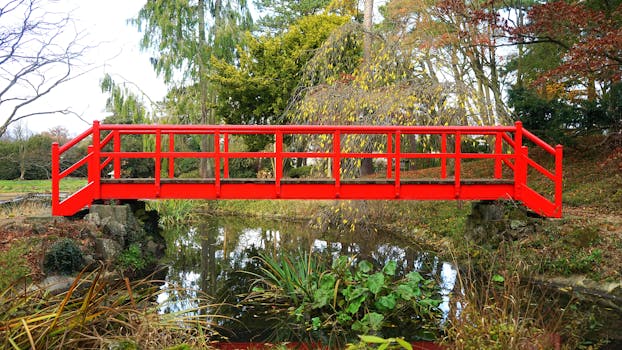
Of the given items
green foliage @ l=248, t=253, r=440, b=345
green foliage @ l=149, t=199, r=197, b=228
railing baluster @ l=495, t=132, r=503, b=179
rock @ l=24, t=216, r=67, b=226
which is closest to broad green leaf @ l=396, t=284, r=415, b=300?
green foliage @ l=248, t=253, r=440, b=345

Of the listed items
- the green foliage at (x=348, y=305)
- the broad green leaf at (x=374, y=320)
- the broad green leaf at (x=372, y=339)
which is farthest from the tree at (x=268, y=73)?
the broad green leaf at (x=372, y=339)

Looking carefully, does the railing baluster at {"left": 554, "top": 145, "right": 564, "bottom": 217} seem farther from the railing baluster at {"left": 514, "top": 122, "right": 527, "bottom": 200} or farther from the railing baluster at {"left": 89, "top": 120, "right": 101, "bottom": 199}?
the railing baluster at {"left": 89, "top": 120, "right": 101, "bottom": 199}

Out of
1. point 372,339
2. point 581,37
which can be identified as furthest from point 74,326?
point 581,37

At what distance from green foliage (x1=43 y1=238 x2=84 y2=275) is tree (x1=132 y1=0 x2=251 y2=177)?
1178 cm

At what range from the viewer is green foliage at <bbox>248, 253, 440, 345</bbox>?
5363mm

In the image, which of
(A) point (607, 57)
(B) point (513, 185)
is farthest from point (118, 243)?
(A) point (607, 57)

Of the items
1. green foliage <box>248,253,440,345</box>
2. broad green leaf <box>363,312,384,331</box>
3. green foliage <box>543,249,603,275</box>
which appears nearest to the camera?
broad green leaf <box>363,312,384,331</box>

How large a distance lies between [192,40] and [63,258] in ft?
45.8

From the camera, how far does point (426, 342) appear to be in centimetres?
504

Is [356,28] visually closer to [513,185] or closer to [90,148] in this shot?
[513,185]

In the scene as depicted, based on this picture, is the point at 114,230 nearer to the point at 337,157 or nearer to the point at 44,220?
the point at 44,220

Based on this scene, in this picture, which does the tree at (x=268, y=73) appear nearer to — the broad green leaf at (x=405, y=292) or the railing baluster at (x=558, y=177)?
the railing baluster at (x=558, y=177)

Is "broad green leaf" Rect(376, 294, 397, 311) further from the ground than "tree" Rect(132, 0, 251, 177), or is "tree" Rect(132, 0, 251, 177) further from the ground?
"tree" Rect(132, 0, 251, 177)

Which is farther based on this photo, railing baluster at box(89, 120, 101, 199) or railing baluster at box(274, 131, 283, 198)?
railing baluster at box(274, 131, 283, 198)
